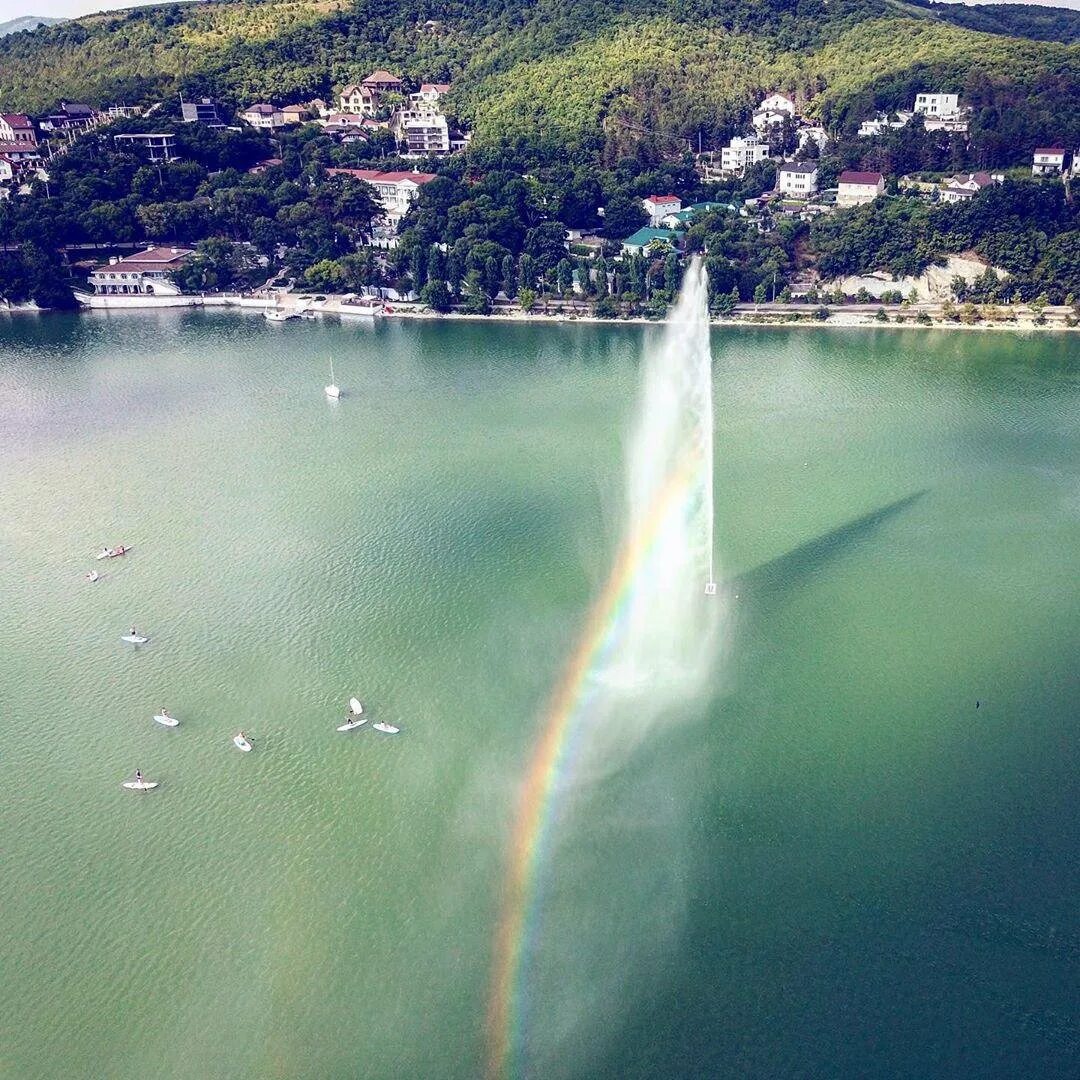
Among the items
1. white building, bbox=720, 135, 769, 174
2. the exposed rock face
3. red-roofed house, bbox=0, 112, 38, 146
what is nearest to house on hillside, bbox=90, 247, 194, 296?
red-roofed house, bbox=0, 112, 38, 146

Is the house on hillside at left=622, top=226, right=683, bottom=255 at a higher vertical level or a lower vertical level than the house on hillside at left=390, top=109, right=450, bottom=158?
lower

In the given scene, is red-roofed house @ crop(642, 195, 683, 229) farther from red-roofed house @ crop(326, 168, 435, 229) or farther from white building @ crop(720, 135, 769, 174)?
red-roofed house @ crop(326, 168, 435, 229)

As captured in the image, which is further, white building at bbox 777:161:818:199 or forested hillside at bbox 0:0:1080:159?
forested hillside at bbox 0:0:1080:159

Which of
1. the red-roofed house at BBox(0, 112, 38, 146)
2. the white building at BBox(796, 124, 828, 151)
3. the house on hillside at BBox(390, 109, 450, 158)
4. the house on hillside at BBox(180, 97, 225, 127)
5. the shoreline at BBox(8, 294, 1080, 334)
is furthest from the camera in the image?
the house on hillside at BBox(390, 109, 450, 158)

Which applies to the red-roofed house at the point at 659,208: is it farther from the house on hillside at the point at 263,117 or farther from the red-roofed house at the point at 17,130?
the red-roofed house at the point at 17,130

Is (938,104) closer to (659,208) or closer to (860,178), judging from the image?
(860,178)

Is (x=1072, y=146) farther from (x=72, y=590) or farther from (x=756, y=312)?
(x=72, y=590)

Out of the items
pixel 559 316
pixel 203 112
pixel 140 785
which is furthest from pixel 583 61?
pixel 140 785
